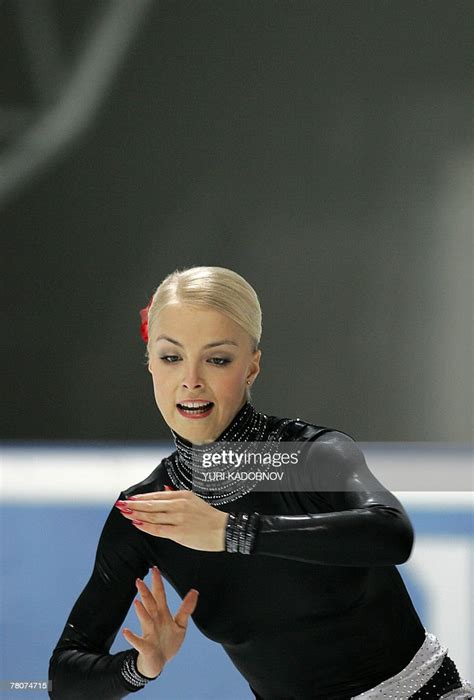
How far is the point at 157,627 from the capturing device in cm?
150

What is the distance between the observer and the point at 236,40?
1.63 meters

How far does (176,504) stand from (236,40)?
0.81 meters

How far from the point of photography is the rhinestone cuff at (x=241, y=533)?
1.36 m

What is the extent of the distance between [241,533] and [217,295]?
388mm

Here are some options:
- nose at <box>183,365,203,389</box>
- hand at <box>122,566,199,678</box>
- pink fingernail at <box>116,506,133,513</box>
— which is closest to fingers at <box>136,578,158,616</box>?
hand at <box>122,566,199,678</box>

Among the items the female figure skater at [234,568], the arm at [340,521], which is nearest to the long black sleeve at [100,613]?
the female figure skater at [234,568]

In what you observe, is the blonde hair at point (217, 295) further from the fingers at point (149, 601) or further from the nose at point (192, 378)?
the fingers at point (149, 601)

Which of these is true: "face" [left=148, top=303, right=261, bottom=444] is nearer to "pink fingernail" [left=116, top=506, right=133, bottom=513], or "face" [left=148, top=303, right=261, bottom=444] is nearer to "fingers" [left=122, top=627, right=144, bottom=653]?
"pink fingernail" [left=116, top=506, right=133, bottom=513]

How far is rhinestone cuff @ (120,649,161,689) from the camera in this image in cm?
148

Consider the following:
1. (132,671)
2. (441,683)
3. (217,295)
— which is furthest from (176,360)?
(441,683)

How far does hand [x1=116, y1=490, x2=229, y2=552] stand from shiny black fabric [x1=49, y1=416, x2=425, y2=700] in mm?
35

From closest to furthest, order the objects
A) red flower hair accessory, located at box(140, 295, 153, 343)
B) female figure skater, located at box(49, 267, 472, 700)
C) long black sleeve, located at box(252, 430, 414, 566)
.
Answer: long black sleeve, located at box(252, 430, 414, 566), female figure skater, located at box(49, 267, 472, 700), red flower hair accessory, located at box(140, 295, 153, 343)

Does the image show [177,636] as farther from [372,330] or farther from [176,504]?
[372,330]

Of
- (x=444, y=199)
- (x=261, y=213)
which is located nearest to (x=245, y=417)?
(x=261, y=213)
